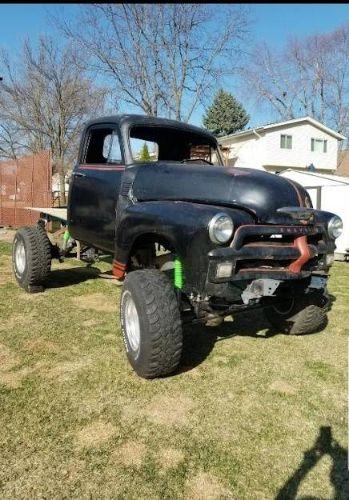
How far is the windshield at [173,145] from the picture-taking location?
4840 mm

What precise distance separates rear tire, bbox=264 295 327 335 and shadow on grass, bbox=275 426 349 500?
1.60 metres

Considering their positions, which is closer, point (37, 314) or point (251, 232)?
point (251, 232)

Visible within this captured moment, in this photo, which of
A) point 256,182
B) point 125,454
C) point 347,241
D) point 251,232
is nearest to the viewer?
point 125,454

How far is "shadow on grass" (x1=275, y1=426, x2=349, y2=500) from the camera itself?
7.70 ft

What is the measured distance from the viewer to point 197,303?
3516mm

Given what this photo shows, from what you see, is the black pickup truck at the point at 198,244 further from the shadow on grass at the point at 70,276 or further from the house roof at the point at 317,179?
the house roof at the point at 317,179

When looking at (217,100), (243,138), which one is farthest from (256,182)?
(217,100)

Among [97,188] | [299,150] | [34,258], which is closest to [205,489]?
[97,188]

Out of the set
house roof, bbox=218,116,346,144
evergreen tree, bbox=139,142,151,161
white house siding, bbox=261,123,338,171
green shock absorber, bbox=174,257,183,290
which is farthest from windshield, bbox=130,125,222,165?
white house siding, bbox=261,123,338,171

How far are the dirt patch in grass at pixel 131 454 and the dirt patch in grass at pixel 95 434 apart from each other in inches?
5.8

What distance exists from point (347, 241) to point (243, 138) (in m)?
22.9

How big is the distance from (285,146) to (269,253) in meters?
30.9

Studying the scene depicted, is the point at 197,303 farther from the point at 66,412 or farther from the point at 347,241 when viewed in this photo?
the point at 347,241

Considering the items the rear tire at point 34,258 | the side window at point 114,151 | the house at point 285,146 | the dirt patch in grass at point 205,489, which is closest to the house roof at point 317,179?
the rear tire at point 34,258
